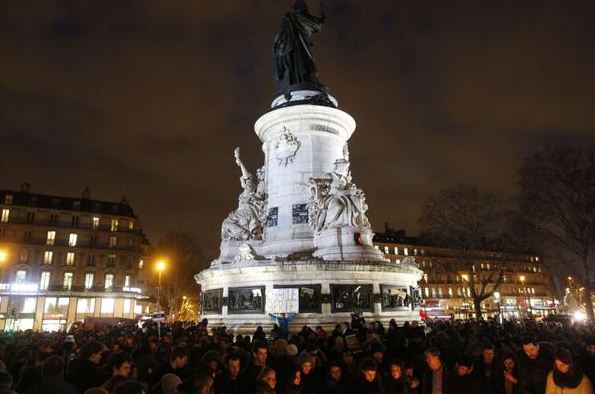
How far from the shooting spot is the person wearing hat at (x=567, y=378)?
5449 millimetres

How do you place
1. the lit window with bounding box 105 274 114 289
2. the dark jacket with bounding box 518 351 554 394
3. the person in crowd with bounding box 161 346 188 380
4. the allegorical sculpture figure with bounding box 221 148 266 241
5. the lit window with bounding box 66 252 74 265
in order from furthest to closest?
the lit window with bounding box 105 274 114 289, the lit window with bounding box 66 252 74 265, the allegorical sculpture figure with bounding box 221 148 266 241, the person in crowd with bounding box 161 346 188 380, the dark jacket with bounding box 518 351 554 394

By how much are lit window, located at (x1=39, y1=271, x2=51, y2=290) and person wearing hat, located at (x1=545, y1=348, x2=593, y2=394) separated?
214 ft

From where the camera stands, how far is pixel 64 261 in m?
61.1

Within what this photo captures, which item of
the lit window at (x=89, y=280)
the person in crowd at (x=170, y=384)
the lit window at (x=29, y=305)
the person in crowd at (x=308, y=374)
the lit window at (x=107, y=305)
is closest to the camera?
the person in crowd at (x=170, y=384)

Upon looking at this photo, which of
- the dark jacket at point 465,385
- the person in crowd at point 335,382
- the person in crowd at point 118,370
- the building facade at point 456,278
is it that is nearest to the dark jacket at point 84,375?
the person in crowd at point 118,370

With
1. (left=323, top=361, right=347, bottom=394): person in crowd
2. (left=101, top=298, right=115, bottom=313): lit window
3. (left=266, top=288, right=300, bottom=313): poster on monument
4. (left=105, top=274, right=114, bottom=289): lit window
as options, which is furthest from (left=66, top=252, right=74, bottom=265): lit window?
(left=323, top=361, right=347, bottom=394): person in crowd

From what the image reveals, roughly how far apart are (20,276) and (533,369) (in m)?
65.8

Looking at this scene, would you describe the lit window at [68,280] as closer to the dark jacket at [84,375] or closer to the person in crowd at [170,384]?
the dark jacket at [84,375]

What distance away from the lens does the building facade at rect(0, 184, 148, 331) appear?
5716 cm

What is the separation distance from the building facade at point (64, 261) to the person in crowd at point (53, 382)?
5833cm

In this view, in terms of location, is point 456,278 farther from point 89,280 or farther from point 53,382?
point 53,382

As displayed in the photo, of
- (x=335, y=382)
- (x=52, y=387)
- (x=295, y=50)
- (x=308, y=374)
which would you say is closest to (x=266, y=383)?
(x=308, y=374)

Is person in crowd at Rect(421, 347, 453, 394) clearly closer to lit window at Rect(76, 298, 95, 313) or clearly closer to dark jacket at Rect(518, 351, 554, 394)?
dark jacket at Rect(518, 351, 554, 394)

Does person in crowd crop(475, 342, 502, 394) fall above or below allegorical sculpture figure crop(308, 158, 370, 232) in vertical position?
below
